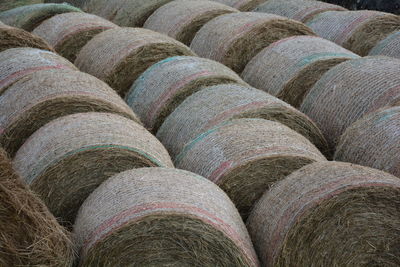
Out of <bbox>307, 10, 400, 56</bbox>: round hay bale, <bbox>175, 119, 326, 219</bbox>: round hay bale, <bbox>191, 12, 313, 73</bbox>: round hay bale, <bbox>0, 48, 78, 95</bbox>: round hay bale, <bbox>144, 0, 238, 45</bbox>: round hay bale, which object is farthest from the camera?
<bbox>144, 0, 238, 45</bbox>: round hay bale

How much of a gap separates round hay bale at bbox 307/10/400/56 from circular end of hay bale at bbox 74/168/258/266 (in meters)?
3.85

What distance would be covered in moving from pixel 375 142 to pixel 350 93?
86 cm

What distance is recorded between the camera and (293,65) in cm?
550

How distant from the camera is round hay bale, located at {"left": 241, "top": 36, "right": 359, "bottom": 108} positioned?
5.45 metres

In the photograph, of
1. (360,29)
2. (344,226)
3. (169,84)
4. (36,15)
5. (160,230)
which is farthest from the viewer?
(36,15)

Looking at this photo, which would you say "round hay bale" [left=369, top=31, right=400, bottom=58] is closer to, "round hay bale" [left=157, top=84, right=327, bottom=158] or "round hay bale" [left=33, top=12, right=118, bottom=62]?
"round hay bale" [left=157, top=84, right=327, bottom=158]

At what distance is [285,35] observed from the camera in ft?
20.5

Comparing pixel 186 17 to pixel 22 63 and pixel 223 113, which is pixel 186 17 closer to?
pixel 22 63

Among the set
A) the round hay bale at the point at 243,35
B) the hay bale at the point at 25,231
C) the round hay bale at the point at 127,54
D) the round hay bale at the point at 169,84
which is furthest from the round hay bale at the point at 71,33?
the hay bale at the point at 25,231

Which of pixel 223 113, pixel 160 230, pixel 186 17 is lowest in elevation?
pixel 186 17

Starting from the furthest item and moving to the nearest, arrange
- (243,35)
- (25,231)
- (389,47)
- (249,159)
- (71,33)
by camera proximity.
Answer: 1. (71,33)
2. (389,47)
3. (243,35)
4. (249,159)
5. (25,231)

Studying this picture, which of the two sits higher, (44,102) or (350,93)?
(44,102)

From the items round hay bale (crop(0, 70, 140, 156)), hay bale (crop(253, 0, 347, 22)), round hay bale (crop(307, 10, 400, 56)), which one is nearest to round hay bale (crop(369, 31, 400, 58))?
round hay bale (crop(307, 10, 400, 56))

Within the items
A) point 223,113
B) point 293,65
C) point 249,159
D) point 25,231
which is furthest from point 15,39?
point 25,231
